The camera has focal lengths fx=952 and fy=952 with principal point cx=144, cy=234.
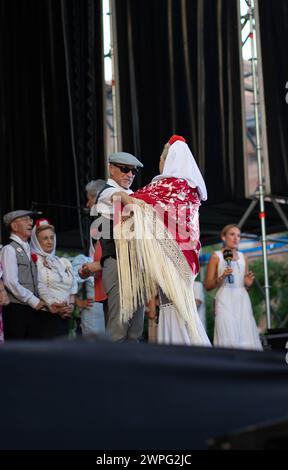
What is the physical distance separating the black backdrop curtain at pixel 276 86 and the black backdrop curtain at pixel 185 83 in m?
0.27

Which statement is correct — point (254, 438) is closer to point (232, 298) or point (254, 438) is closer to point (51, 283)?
point (51, 283)

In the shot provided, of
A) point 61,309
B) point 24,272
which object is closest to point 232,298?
point 61,309

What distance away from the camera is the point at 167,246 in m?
4.80

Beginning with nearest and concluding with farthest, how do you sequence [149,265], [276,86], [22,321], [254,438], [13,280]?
[254,438] < [149,265] < [13,280] < [22,321] < [276,86]

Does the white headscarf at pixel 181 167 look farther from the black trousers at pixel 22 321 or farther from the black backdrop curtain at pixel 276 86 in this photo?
the black backdrop curtain at pixel 276 86

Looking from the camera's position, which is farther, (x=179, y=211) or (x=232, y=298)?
(x=232, y=298)

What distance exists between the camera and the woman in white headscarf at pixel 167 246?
4707 mm

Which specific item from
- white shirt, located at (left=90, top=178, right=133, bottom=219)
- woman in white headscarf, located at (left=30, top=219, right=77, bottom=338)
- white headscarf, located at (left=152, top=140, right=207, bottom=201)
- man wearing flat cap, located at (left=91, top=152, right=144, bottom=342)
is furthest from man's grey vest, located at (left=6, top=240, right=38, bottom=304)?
white headscarf, located at (left=152, top=140, right=207, bottom=201)

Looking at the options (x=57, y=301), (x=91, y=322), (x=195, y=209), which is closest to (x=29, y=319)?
(x=57, y=301)

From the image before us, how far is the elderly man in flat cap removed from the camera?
6.32 metres

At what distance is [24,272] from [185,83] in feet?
9.03

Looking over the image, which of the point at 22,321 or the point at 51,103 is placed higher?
the point at 51,103

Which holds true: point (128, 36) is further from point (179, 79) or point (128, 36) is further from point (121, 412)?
point (121, 412)

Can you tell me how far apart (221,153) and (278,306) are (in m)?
2.85
